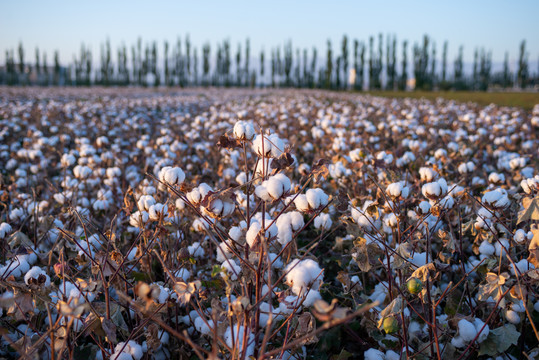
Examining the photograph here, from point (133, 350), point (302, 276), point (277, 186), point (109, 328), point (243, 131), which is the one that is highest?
point (243, 131)

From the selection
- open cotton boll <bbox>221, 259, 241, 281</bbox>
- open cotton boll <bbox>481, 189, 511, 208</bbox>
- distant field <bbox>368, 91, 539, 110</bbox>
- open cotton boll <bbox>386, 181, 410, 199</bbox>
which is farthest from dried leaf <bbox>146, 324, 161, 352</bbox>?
distant field <bbox>368, 91, 539, 110</bbox>

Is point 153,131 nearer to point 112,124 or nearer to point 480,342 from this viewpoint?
point 112,124

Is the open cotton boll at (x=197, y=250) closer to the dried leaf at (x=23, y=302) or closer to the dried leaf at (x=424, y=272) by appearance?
the dried leaf at (x=23, y=302)

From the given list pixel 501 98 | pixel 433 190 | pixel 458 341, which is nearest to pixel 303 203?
pixel 433 190

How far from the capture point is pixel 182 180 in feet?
4.45

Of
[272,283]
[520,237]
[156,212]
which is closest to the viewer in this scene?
[156,212]

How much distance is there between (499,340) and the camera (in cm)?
139

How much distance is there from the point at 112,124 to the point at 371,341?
750 cm

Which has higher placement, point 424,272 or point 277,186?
point 277,186

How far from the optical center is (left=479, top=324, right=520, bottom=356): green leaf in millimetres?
1372

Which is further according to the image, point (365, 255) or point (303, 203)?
point (365, 255)

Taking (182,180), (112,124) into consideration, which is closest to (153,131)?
(112,124)

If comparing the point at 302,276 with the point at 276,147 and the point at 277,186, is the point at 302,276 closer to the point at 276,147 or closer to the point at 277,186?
the point at 277,186

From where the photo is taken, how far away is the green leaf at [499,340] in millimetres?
1372
